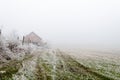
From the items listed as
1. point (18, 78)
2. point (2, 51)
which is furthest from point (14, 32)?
point (18, 78)

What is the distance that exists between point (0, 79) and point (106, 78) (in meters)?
9.14

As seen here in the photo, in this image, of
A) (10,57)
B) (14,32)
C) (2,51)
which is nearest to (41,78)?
(10,57)

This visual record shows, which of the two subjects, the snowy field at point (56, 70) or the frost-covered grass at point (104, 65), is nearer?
the snowy field at point (56, 70)

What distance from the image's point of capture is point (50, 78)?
15.8 metres

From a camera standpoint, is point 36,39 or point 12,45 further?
point 36,39

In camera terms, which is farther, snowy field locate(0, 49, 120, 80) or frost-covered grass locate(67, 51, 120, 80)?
frost-covered grass locate(67, 51, 120, 80)

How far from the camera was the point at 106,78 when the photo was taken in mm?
16891

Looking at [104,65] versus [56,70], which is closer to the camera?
[56,70]

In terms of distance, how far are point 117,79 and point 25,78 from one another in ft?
26.3

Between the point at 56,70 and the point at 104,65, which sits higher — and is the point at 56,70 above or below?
above

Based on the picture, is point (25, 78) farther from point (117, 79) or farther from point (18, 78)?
point (117, 79)

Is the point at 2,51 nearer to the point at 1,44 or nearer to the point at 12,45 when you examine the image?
the point at 1,44

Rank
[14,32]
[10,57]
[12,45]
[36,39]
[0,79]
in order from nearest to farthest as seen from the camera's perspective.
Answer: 1. [0,79]
2. [10,57]
3. [12,45]
4. [36,39]
5. [14,32]

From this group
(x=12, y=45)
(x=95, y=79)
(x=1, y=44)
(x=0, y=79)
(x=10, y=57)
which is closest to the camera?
(x=0, y=79)
